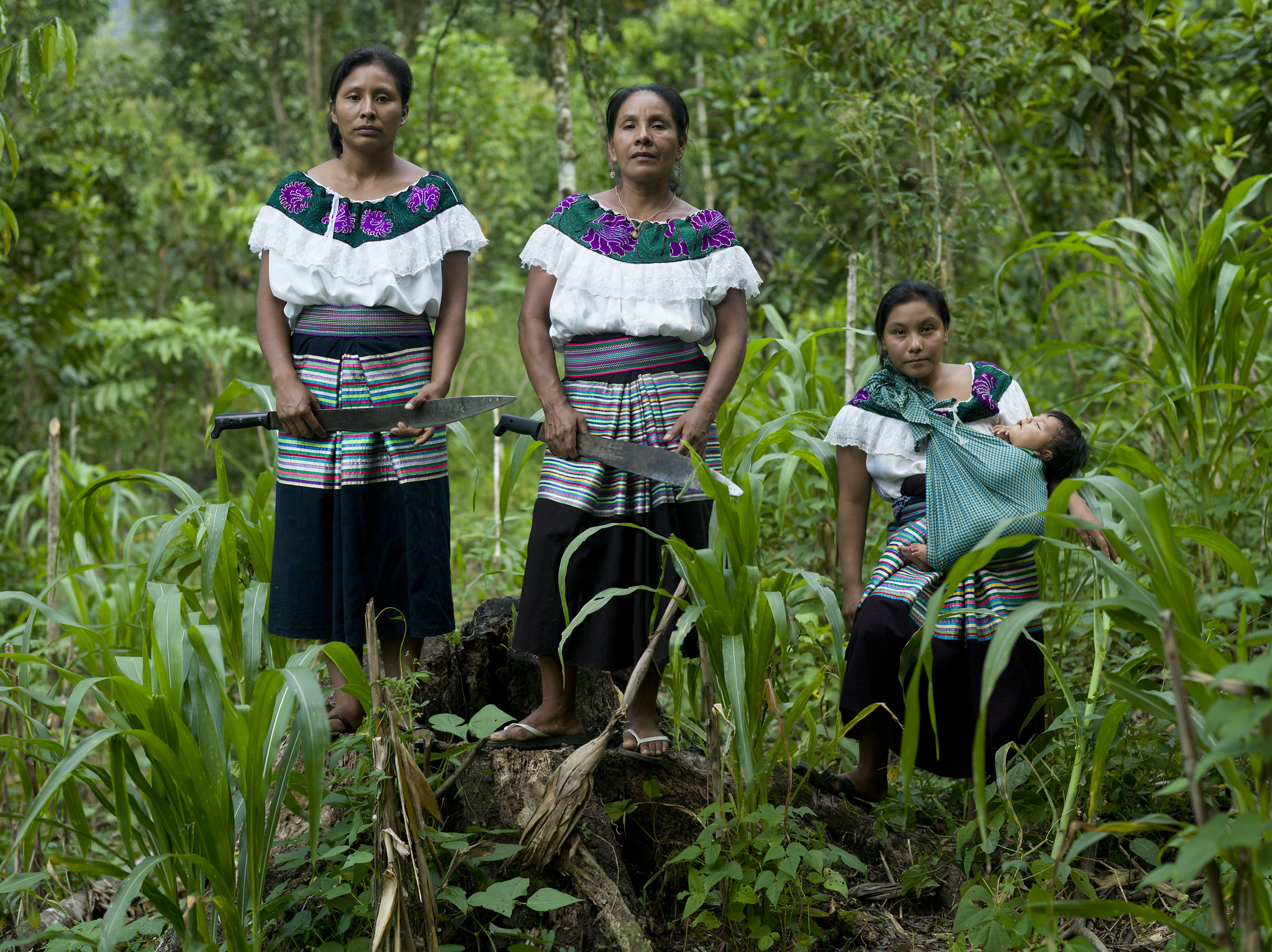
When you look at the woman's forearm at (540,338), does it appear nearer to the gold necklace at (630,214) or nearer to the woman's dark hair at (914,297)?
the gold necklace at (630,214)

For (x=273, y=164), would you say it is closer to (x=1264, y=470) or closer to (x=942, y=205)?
(x=942, y=205)

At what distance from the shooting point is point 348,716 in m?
2.32

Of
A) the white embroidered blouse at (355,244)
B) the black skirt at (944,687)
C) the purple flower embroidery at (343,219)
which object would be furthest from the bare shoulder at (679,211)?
the black skirt at (944,687)

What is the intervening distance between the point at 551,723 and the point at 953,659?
87 cm

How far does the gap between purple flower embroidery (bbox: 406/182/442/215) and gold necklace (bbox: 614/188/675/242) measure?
41 cm

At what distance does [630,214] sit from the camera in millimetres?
2297

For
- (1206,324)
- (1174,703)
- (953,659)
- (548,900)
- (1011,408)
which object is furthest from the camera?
(1206,324)

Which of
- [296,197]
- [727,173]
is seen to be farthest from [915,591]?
[727,173]

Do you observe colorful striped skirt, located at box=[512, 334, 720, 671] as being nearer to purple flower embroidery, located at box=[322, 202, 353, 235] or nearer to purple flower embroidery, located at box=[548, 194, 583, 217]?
purple flower embroidery, located at box=[548, 194, 583, 217]

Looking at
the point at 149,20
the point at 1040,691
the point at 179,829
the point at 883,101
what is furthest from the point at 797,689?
the point at 149,20

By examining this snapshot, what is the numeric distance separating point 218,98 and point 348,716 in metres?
Result: 10.4

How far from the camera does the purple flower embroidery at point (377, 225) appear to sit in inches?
91.4

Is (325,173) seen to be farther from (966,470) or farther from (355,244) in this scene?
(966,470)

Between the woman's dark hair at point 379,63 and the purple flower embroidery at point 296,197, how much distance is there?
0.18 metres
